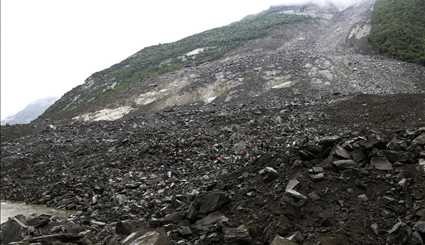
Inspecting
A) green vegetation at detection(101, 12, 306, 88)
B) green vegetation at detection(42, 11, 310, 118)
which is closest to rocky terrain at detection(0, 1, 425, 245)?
green vegetation at detection(42, 11, 310, 118)

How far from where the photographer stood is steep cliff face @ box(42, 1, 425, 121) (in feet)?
101

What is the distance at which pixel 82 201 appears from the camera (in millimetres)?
18891

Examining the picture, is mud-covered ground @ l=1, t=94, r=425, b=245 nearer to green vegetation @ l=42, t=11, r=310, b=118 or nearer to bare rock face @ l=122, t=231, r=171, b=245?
bare rock face @ l=122, t=231, r=171, b=245

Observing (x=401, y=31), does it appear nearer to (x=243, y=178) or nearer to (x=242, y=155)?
(x=242, y=155)

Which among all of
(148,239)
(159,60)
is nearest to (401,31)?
(159,60)

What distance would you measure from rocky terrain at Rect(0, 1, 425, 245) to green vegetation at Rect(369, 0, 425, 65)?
1575 mm

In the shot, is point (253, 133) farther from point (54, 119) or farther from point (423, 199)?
point (54, 119)

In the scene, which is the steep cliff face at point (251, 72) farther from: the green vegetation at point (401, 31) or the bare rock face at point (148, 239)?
the bare rock face at point (148, 239)

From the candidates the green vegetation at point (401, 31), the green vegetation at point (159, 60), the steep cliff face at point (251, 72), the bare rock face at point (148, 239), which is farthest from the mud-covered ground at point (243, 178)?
the green vegetation at point (159, 60)

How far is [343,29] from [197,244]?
44.9 meters

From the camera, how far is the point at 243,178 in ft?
43.1

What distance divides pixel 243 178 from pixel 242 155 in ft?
19.0

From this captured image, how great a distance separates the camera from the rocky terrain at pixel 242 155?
10367mm

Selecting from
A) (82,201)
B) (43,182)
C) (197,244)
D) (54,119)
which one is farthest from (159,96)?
(197,244)
